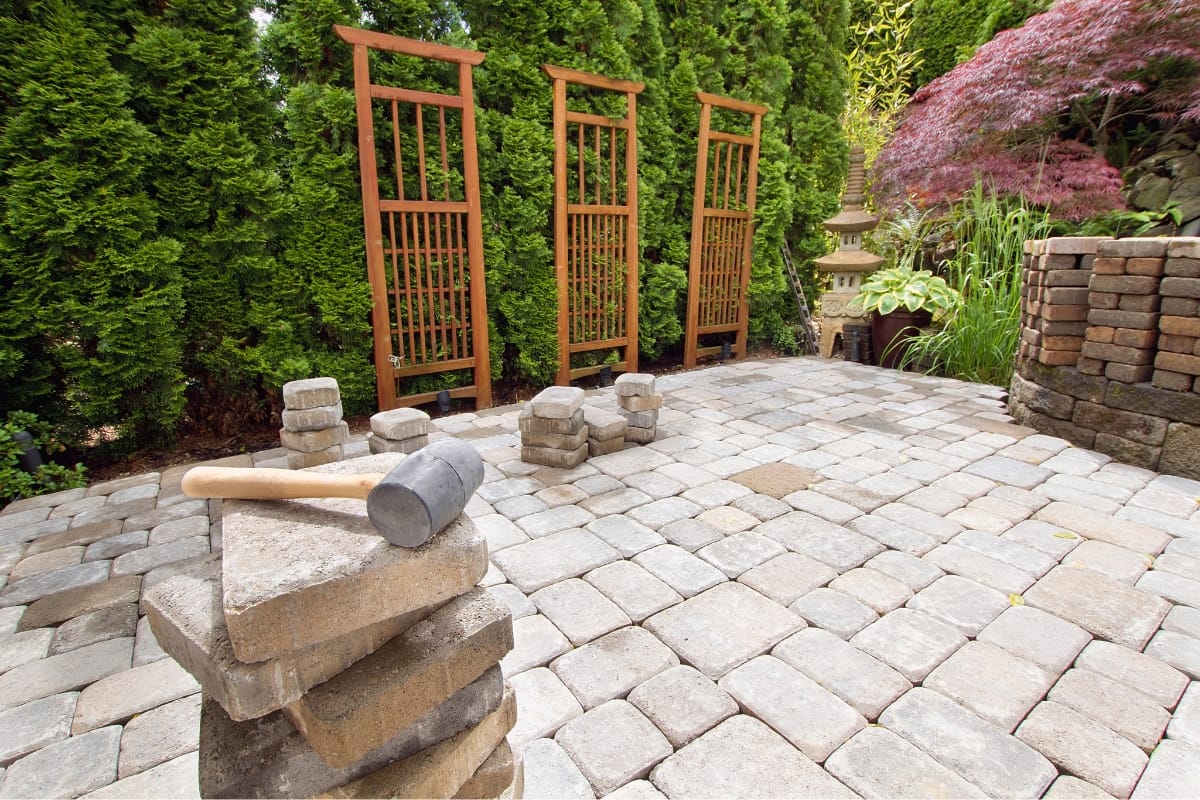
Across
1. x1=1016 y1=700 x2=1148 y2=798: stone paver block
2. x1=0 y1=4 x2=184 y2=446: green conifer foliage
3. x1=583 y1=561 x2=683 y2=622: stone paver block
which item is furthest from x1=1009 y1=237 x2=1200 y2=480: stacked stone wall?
x1=0 y1=4 x2=184 y2=446: green conifer foliage

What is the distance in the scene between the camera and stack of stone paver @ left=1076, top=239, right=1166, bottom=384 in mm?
2908

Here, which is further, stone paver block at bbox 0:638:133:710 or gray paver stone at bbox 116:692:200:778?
stone paver block at bbox 0:638:133:710

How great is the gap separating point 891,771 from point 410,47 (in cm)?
432

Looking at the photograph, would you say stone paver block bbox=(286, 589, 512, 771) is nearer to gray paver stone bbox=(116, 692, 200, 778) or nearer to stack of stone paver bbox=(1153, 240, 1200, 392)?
gray paver stone bbox=(116, 692, 200, 778)

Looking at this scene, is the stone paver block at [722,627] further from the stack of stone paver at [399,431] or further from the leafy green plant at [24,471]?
the leafy green plant at [24,471]

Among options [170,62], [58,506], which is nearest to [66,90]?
[170,62]

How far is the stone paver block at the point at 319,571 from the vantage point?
839 millimetres

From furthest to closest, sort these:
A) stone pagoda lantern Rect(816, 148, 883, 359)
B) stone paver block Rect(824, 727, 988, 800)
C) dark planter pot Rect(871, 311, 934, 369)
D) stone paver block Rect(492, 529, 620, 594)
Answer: stone pagoda lantern Rect(816, 148, 883, 359) < dark planter pot Rect(871, 311, 934, 369) < stone paver block Rect(492, 529, 620, 594) < stone paver block Rect(824, 727, 988, 800)

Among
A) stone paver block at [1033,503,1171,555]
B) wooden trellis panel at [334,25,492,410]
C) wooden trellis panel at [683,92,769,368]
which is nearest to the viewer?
stone paver block at [1033,503,1171,555]

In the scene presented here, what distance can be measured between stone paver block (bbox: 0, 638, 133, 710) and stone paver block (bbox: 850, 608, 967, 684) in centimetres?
213

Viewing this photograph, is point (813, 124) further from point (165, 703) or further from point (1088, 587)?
point (165, 703)

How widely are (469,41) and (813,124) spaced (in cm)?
369

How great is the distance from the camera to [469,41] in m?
3.98

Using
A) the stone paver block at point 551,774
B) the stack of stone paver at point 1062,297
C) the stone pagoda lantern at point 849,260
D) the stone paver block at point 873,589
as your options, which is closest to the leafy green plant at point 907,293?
the stone pagoda lantern at point 849,260
